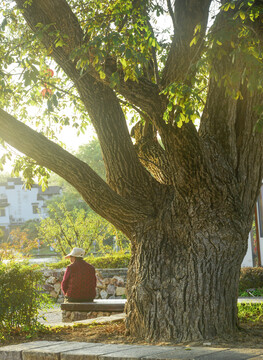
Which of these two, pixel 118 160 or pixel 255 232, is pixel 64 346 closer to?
pixel 118 160

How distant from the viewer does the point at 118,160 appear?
26.2 feet

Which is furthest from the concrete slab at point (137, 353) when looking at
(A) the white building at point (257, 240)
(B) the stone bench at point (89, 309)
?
(A) the white building at point (257, 240)

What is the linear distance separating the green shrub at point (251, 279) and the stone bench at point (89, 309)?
598 centimetres

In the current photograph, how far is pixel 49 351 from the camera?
247 inches

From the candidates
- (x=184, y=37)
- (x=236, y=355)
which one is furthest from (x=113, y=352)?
(x=184, y=37)

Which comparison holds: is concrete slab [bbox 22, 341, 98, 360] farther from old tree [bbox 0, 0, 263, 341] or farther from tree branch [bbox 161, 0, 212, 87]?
tree branch [bbox 161, 0, 212, 87]

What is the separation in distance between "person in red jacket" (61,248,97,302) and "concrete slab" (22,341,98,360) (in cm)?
522

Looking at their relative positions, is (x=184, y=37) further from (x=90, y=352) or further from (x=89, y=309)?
(x=89, y=309)

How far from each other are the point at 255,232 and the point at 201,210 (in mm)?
14204

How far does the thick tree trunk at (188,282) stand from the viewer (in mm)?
7098

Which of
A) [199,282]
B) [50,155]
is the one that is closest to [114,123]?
[50,155]

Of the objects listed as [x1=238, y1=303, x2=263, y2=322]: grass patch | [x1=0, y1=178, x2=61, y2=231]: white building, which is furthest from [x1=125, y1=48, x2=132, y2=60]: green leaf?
[x1=0, y1=178, x2=61, y2=231]: white building

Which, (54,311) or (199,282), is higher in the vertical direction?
(199,282)

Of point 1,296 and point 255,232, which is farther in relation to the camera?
point 255,232
